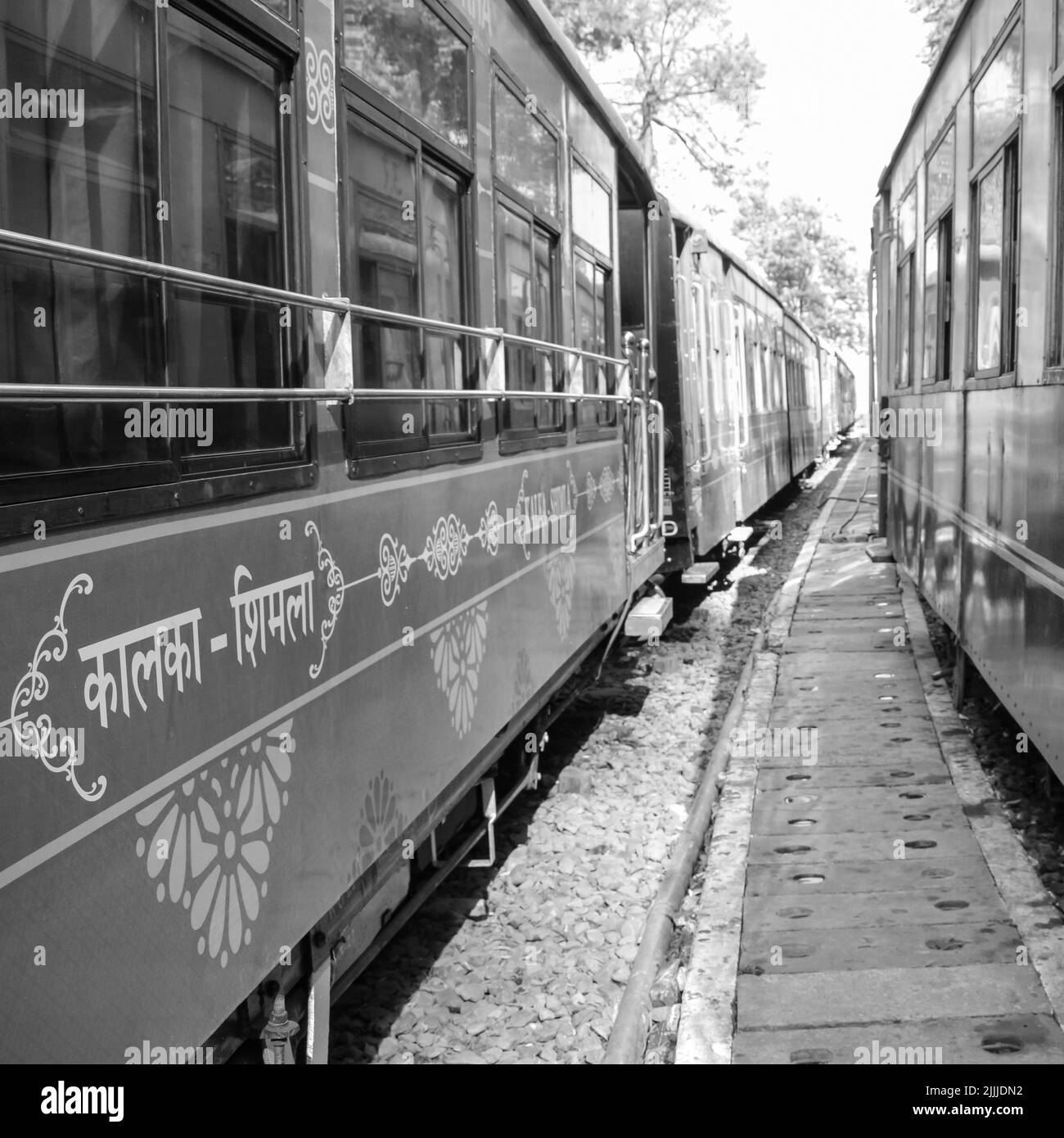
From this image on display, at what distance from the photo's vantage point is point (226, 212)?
8.88 feet

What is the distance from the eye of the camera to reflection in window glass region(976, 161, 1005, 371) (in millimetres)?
5602

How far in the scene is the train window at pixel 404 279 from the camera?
11.2ft

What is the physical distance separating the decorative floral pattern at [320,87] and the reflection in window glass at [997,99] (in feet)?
10.0

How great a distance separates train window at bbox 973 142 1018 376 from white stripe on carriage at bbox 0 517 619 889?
9.23ft

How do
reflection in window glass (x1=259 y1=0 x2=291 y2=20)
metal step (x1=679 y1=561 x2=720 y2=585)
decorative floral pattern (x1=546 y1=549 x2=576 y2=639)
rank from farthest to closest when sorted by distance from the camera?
metal step (x1=679 y1=561 x2=720 y2=585) → decorative floral pattern (x1=546 y1=549 x2=576 y2=639) → reflection in window glass (x1=259 y1=0 x2=291 y2=20)

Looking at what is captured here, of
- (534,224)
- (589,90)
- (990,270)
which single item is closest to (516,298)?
(534,224)

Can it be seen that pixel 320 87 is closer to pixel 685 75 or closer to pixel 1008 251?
pixel 1008 251

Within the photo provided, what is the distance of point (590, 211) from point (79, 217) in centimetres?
496

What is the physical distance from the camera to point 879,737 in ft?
23.0

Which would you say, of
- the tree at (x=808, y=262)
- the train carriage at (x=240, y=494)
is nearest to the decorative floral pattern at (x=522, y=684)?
the train carriage at (x=240, y=494)

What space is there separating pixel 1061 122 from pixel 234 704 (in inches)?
142

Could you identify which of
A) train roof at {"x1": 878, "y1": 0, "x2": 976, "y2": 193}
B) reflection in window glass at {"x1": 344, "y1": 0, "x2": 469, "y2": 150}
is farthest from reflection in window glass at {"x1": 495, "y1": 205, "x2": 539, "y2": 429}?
train roof at {"x1": 878, "y1": 0, "x2": 976, "y2": 193}

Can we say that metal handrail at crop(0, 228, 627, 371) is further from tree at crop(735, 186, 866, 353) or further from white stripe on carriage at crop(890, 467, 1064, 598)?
tree at crop(735, 186, 866, 353)

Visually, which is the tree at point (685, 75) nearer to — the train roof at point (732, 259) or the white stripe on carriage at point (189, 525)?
the train roof at point (732, 259)
